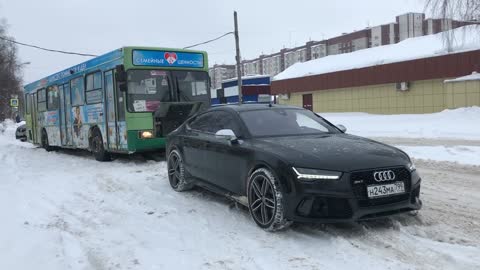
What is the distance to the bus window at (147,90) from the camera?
11.4 m

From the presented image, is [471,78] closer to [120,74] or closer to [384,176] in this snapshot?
[120,74]

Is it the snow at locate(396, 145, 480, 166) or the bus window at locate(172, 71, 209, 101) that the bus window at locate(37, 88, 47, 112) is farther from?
the snow at locate(396, 145, 480, 166)

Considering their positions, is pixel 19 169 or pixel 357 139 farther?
pixel 19 169

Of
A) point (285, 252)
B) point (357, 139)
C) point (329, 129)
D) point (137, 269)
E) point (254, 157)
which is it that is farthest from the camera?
point (329, 129)

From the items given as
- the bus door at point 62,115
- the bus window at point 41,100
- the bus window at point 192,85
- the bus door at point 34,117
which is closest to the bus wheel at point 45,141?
the bus window at point 41,100

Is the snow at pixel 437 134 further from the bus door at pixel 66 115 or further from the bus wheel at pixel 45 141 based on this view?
the bus wheel at pixel 45 141

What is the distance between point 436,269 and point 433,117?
21.0 meters

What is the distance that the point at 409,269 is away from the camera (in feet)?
13.0

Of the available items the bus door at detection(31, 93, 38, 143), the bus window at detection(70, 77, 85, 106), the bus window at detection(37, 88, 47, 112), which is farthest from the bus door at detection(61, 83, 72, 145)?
the bus door at detection(31, 93, 38, 143)

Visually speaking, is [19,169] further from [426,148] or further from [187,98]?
[426,148]

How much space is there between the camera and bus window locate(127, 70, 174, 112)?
11438 millimetres

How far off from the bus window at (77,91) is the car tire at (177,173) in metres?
6.91

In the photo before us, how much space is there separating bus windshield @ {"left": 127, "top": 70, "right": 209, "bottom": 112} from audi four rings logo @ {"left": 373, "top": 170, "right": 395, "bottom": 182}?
25.4ft

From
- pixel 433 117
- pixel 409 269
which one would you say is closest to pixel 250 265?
pixel 409 269
